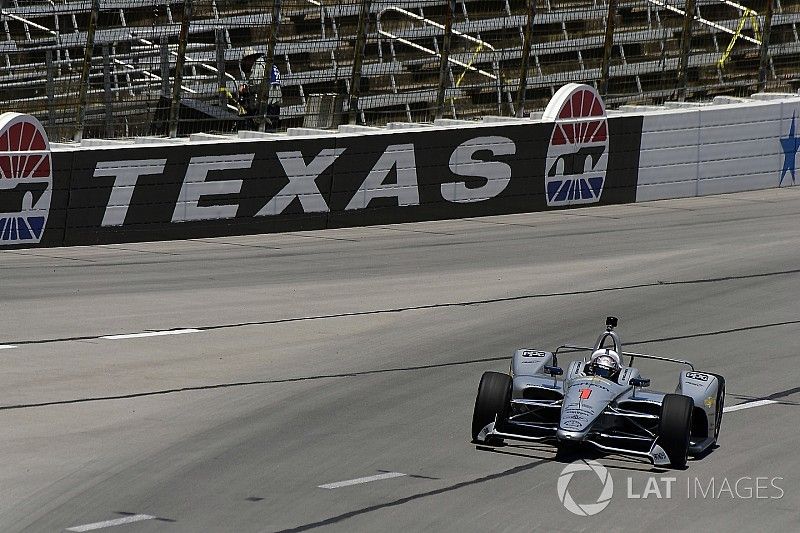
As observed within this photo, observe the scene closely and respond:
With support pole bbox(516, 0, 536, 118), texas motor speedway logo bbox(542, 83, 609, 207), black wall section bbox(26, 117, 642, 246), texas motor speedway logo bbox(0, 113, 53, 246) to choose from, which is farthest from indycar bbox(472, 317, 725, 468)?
support pole bbox(516, 0, 536, 118)

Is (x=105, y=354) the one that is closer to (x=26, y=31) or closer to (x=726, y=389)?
(x=726, y=389)

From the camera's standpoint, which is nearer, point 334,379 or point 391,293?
point 334,379

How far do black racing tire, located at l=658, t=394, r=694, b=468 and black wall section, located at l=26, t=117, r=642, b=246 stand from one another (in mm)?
10398

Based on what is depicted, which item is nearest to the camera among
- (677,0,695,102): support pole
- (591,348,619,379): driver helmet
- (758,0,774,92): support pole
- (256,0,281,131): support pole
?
(591,348,619,379): driver helmet

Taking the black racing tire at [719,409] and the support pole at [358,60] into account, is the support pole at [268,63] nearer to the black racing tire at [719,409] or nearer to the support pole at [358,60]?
the support pole at [358,60]

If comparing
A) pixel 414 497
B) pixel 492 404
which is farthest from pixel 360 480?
pixel 492 404

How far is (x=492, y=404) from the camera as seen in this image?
9297 mm

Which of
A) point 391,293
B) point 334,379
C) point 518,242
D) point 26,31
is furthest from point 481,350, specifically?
point 26,31

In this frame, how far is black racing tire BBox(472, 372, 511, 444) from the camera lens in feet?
30.5

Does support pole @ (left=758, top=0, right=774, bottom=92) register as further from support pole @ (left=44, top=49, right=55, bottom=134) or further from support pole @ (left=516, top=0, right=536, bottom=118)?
support pole @ (left=44, top=49, right=55, bottom=134)

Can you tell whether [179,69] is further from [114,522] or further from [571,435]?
[114,522]

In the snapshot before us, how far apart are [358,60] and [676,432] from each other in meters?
12.5

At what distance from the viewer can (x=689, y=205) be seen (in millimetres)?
22391

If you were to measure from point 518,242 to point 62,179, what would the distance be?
5.82 meters
